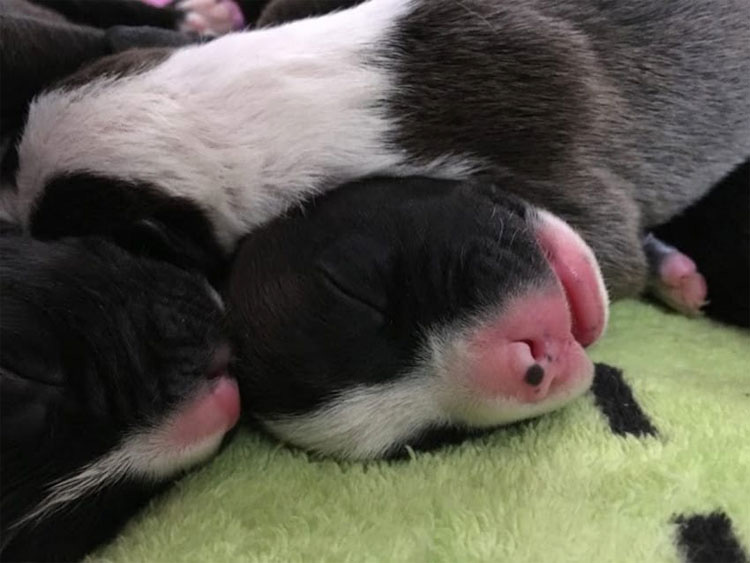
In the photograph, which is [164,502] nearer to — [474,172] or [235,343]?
[235,343]

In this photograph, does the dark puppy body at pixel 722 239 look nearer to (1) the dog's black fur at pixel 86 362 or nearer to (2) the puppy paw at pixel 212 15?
(1) the dog's black fur at pixel 86 362

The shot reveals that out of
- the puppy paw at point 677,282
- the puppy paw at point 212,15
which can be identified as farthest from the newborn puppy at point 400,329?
the puppy paw at point 212,15

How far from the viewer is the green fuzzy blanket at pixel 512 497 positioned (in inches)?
44.2

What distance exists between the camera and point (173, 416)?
1263mm

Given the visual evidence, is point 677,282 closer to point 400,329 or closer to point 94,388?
point 400,329

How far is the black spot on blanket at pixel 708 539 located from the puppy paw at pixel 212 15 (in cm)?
136

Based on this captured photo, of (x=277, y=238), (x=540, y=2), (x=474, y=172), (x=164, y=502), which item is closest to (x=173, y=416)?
(x=164, y=502)

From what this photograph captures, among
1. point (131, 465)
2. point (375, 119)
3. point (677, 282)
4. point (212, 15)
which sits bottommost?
point (677, 282)

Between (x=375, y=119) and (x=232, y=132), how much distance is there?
0.19 metres

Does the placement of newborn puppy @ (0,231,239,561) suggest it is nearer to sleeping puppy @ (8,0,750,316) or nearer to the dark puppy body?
sleeping puppy @ (8,0,750,316)

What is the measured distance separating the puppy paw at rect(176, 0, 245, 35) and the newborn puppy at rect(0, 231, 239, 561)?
34.0 inches

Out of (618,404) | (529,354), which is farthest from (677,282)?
(529,354)

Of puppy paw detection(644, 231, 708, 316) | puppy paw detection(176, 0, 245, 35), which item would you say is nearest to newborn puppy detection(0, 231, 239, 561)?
puppy paw detection(644, 231, 708, 316)

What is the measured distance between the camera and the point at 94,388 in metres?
1.21
